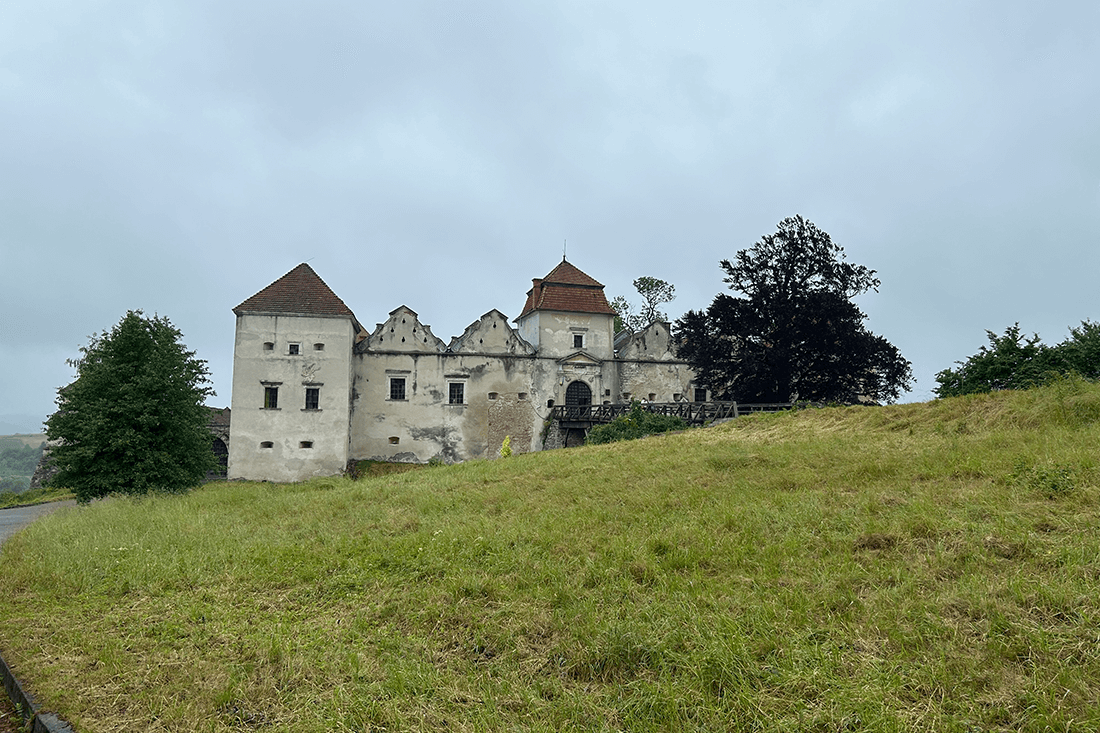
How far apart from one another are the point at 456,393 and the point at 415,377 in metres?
2.19

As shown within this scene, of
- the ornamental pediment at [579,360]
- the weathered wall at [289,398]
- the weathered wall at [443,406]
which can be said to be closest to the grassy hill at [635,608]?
the weathered wall at [289,398]

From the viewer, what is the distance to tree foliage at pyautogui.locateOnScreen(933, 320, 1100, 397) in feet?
64.1

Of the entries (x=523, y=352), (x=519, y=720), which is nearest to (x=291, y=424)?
(x=523, y=352)

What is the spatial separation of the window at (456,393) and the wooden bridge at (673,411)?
465 cm

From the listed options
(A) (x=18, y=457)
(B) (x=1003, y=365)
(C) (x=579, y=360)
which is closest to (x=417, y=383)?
(C) (x=579, y=360)

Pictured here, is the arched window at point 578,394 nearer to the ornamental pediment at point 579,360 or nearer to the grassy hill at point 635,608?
the ornamental pediment at point 579,360

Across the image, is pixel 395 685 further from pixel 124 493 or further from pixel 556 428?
pixel 556 428

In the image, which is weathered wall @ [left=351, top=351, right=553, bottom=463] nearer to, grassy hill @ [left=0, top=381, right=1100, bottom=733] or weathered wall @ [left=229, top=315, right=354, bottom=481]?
weathered wall @ [left=229, top=315, right=354, bottom=481]

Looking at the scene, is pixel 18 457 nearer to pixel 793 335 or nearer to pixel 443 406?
pixel 443 406

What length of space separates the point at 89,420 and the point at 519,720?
1886 cm

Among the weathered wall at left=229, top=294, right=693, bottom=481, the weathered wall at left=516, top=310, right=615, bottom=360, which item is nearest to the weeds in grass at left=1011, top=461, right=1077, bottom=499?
the weathered wall at left=229, top=294, right=693, bottom=481

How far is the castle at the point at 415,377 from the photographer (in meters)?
31.6

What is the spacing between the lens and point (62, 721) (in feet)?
14.9

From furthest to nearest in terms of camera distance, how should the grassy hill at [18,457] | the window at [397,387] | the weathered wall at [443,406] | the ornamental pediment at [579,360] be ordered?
the grassy hill at [18,457] → the ornamental pediment at [579,360] → the window at [397,387] → the weathered wall at [443,406]
